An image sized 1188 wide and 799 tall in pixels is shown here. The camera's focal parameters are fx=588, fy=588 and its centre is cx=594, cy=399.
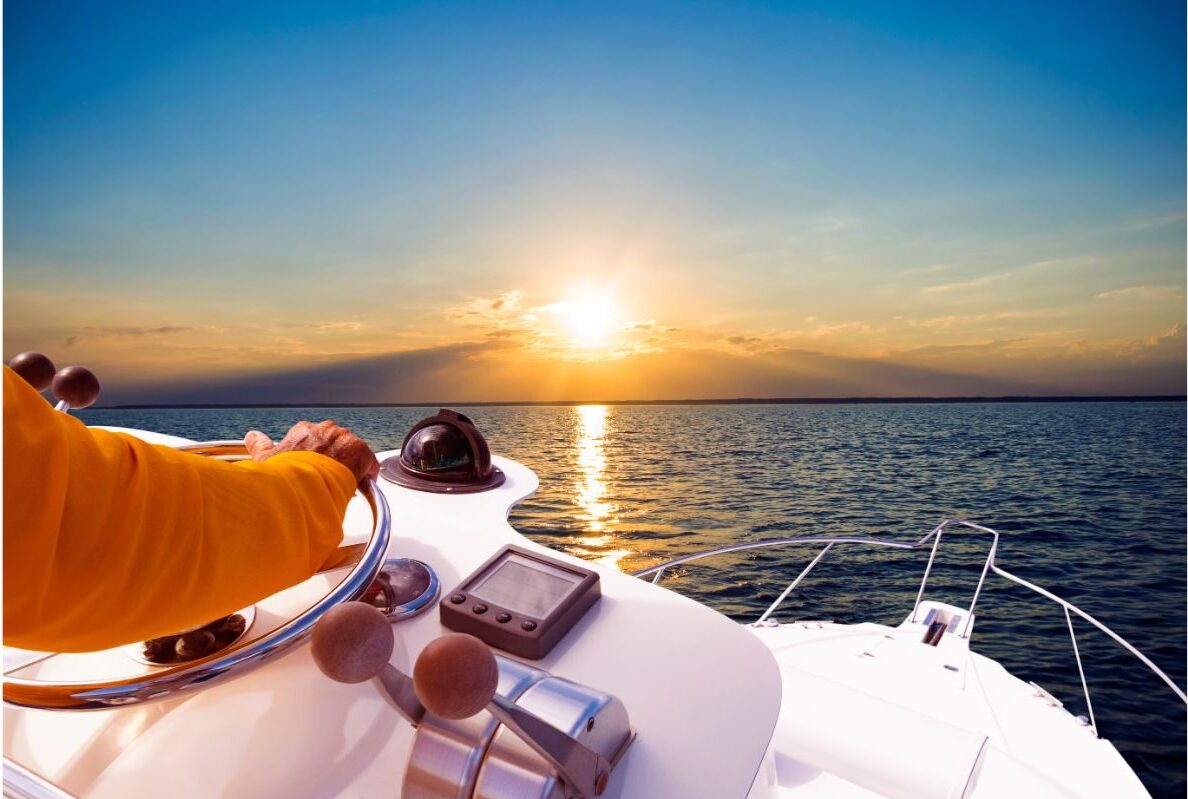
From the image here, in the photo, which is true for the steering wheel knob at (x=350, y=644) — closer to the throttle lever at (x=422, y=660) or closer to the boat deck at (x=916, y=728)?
the throttle lever at (x=422, y=660)

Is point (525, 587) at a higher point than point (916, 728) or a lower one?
higher

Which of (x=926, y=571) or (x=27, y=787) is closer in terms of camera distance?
(x=27, y=787)

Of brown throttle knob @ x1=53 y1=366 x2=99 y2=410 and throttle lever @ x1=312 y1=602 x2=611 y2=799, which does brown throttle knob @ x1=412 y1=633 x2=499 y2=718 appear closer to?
throttle lever @ x1=312 y1=602 x2=611 y2=799

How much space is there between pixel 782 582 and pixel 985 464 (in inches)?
977

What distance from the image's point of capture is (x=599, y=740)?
0.60 meters

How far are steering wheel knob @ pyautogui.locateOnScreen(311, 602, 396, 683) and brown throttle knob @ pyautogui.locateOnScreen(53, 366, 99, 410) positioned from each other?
974 millimetres

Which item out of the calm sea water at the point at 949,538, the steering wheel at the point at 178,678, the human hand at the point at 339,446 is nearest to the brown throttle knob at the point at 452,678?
the steering wheel at the point at 178,678

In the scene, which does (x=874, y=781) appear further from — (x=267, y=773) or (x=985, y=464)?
(x=985, y=464)

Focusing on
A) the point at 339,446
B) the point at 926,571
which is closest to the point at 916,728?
the point at 339,446

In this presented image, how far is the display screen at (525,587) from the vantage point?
0.84 meters

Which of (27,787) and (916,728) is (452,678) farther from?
(916,728)

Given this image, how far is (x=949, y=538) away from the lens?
13.1 metres

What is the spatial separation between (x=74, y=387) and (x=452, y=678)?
107cm

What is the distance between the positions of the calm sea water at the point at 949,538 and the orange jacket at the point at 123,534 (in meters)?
7.01
